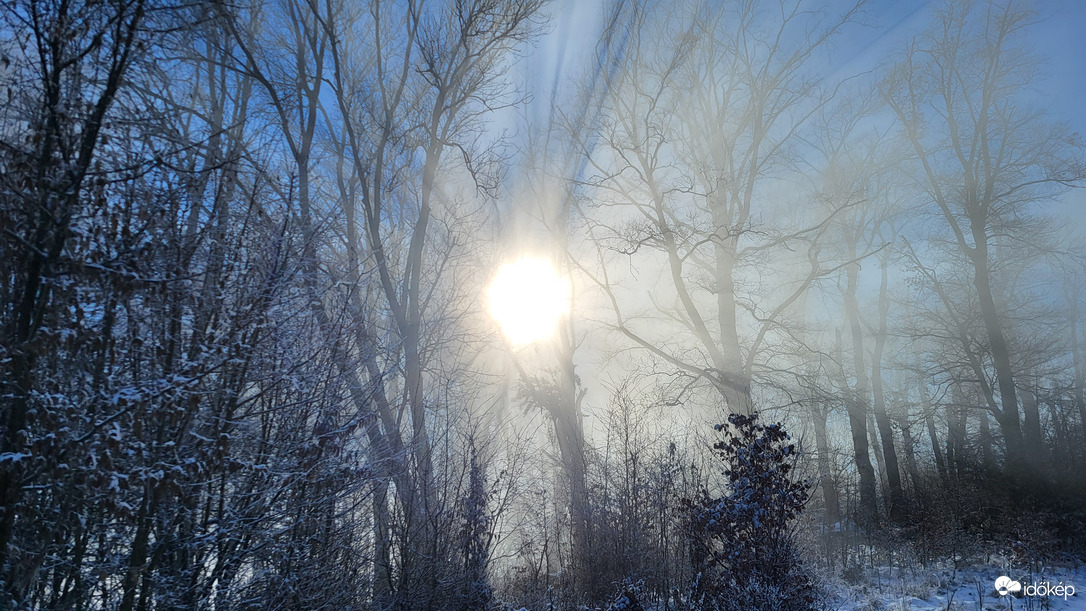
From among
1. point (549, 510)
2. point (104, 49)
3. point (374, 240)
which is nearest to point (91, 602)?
point (104, 49)

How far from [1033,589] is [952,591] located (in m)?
1.07

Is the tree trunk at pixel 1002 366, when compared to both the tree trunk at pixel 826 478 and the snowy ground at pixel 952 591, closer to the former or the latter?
the snowy ground at pixel 952 591

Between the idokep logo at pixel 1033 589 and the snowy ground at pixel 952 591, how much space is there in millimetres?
53

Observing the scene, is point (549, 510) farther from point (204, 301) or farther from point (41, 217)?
point (41, 217)

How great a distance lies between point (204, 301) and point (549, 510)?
700cm

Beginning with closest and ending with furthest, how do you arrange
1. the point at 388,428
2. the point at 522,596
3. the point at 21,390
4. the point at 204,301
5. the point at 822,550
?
the point at 21,390 < the point at 204,301 < the point at 388,428 < the point at 522,596 < the point at 822,550

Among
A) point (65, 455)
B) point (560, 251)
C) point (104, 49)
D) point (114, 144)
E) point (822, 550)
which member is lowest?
point (822, 550)

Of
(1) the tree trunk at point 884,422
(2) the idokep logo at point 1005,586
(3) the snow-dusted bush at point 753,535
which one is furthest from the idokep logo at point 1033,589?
(1) the tree trunk at point 884,422

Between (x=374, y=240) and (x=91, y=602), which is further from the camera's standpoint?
(x=374, y=240)

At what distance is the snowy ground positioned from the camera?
6.23m

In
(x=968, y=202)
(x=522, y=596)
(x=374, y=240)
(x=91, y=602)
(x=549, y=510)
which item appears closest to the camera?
(x=91, y=602)

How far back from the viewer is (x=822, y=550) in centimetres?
1028

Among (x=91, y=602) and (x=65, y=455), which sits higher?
(x=65, y=455)

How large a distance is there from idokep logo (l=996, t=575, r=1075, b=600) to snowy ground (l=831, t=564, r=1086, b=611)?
53 millimetres
